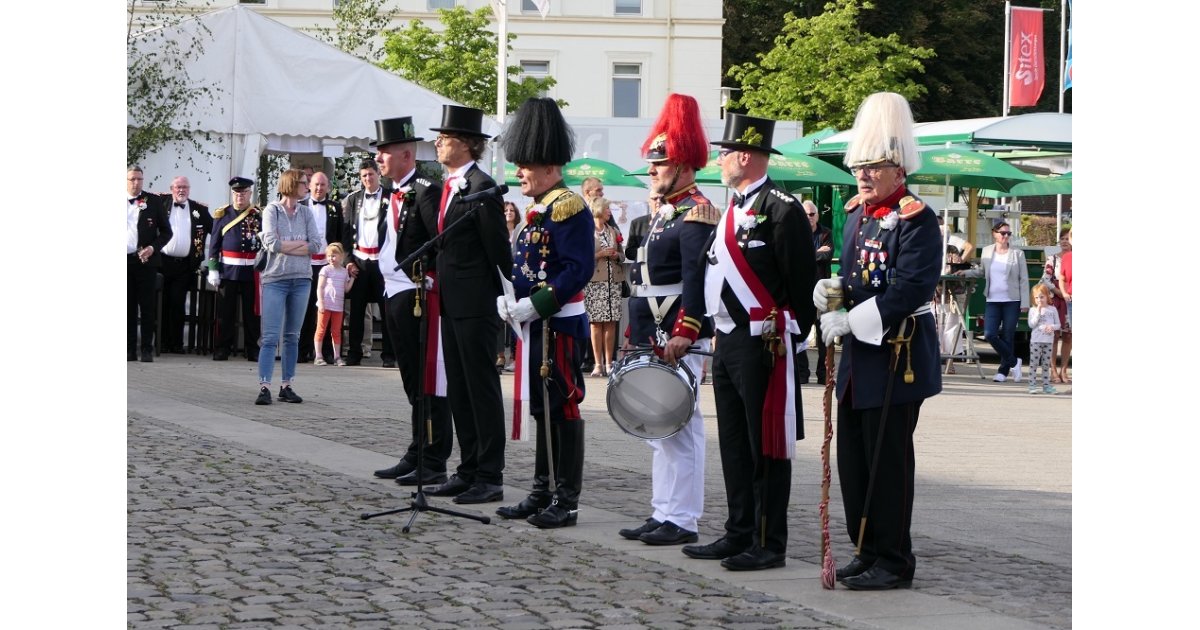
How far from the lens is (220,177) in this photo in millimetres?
21359

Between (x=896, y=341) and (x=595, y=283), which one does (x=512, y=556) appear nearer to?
(x=896, y=341)

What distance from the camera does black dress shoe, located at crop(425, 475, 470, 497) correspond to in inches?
376

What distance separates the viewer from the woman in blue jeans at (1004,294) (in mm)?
20641

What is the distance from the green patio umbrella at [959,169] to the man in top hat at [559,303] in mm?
12635

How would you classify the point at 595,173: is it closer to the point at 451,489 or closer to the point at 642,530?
the point at 451,489

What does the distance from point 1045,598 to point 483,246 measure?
3.70 meters

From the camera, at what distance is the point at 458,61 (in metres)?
46.2

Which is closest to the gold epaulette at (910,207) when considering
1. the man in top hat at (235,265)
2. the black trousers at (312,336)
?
the man in top hat at (235,265)

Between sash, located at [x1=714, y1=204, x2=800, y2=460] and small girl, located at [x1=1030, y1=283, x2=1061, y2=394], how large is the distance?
1228cm

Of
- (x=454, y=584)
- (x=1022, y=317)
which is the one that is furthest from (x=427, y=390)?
(x=1022, y=317)

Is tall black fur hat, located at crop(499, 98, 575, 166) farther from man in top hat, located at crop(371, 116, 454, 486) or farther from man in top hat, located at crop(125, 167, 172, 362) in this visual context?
man in top hat, located at crop(125, 167, 172, 362)

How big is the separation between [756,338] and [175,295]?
1384 centimetres

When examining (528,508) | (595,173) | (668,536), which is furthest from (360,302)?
(668,536)

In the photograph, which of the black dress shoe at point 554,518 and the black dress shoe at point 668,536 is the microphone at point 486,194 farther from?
the black dress shoe at point 668,536
